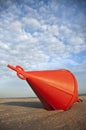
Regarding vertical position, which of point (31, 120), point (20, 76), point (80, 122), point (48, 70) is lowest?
point (80, 122)

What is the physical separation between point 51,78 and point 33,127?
2019 mm

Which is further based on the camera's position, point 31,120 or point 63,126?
point 31,120

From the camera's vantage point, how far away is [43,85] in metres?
6.26

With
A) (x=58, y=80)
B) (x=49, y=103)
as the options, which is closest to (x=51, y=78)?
(x=58, y=80)

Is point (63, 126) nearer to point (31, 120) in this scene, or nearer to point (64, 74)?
point (31, 120)

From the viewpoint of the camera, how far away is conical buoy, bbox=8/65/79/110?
6.25 metres

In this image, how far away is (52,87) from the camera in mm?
6242

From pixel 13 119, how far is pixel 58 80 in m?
1.80

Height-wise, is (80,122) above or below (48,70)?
below

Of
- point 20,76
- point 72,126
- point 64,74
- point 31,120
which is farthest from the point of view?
point 64,74

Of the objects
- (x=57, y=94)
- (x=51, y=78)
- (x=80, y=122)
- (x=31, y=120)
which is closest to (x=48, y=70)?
(x=51, y=78)

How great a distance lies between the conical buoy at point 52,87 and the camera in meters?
6.25

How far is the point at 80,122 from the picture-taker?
4.77 metres

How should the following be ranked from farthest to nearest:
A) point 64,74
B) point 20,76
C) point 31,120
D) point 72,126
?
point 64,74 < point 20,76 < point 31,120 < point 72,126
